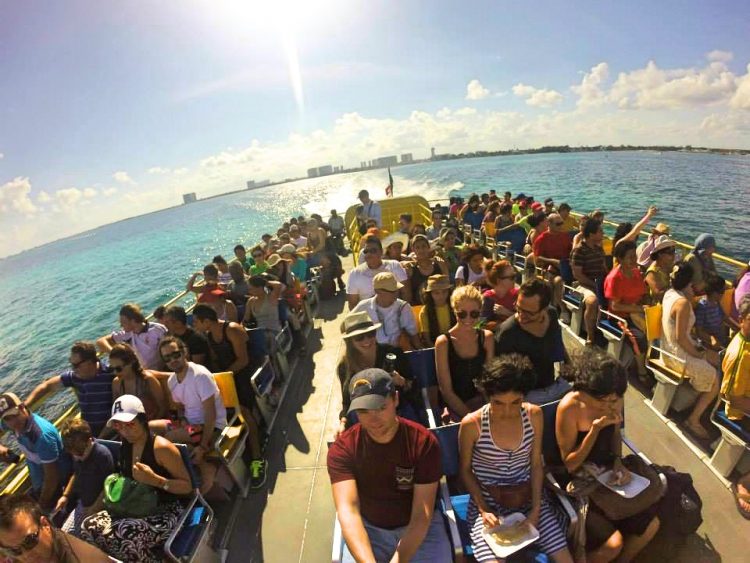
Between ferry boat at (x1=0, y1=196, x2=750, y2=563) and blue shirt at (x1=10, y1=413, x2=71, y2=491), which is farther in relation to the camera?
blue shirt at (x1=10, y1=413, x2=71, y2=491)

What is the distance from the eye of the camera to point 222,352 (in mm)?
4297

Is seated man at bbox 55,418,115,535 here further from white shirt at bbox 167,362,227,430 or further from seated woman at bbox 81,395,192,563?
white shirt at bbox 167,362,227,430

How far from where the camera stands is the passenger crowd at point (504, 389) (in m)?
2.14

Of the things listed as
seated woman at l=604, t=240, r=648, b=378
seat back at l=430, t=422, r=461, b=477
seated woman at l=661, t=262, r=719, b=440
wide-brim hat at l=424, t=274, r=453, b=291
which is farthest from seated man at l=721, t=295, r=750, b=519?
wide-brim hat at l=424, t=274, r=453, b=291

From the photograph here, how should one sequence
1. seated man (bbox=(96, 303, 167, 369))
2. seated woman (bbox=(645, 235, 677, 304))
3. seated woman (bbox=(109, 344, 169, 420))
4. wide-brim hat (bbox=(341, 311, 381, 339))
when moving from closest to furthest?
wide-brim hat (bbox=(341, 311, 381, 339)) → seated woman (bbox=(109, 344, 169, 420)) → seated woman (bbox=(645, 235, 677, 304)) → seated man (bbox=(96, 303, 167, 369))

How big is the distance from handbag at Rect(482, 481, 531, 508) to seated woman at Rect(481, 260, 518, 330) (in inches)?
74.0

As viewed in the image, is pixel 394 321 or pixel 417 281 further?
pixel 417 281

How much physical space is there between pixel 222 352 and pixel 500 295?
3334mm

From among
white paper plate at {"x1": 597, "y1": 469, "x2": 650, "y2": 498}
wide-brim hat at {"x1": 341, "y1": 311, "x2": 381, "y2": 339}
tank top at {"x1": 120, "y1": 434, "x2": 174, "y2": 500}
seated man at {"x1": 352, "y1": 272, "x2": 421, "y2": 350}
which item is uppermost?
wide-brim hat at {"x1": 341, "y1": 311, "x2": 381, "y2": 339}

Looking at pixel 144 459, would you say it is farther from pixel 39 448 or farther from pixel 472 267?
pixel 472 267

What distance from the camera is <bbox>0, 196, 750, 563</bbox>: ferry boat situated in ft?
8.81

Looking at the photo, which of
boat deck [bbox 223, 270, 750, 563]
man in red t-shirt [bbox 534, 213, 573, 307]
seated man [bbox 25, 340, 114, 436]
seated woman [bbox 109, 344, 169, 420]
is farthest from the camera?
man in red t-shirt [bbox 534, 213, 573, 307]

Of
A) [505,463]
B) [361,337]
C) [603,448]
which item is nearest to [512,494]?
[505,463]

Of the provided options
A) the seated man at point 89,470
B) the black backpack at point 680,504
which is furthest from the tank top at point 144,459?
the black backpack at point 680,504
